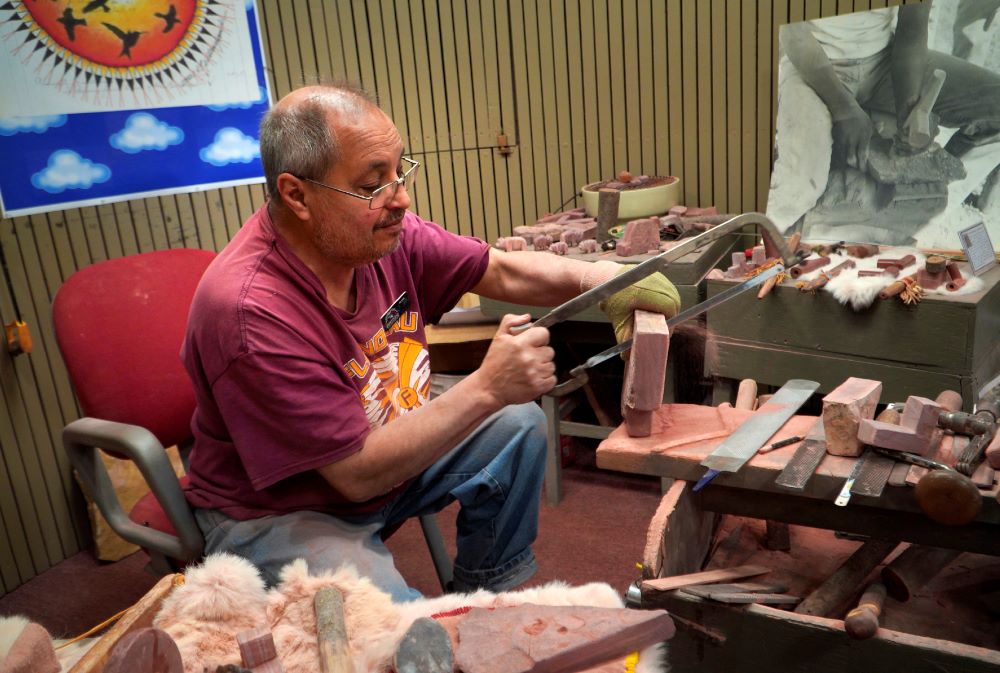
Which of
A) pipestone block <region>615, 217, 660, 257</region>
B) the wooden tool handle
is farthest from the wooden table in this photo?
pipestone block <region>615, 217, 660, 257</region>

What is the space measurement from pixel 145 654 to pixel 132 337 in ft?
4.60

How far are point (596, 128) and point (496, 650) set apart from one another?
10.7ft

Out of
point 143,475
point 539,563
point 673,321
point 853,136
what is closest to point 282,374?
point 143,475

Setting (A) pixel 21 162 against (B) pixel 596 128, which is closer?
(A) pixel 21 162

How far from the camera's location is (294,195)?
6.39 feet

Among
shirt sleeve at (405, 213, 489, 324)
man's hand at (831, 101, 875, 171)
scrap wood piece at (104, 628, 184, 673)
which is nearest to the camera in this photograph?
scrap wood piece at (104, 628, 184, 673)

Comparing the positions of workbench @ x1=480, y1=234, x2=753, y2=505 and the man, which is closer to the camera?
the man

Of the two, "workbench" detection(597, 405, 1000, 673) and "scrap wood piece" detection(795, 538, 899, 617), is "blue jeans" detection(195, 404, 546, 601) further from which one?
"scrap wood piece" detection(795, 538, 899, 617)

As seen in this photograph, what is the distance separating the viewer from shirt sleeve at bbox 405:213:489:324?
7.74 ft

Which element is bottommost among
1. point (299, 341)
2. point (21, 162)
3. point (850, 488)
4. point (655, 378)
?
point (850, 488)

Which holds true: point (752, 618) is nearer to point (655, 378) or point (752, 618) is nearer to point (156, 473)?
point (655, 378)

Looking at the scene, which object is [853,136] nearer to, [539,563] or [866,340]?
[866,340]

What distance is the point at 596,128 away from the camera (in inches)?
161

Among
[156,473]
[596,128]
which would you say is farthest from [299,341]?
[596,128]
